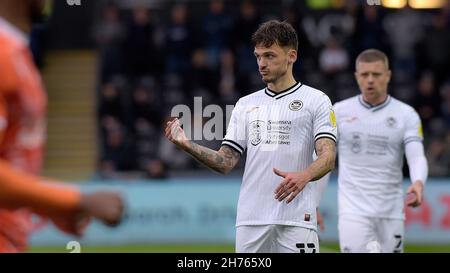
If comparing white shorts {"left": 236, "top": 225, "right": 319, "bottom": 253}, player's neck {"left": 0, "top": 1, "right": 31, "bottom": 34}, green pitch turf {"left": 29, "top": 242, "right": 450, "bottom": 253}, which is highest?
player's neck {"left": 0, "top": 1, "right": 31, "bottom": 34}

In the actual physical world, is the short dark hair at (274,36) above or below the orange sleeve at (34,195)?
above

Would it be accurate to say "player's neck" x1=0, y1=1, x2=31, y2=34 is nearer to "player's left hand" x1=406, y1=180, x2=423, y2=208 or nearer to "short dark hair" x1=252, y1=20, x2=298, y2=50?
"short dark hair" x1=252, y1=20, x2=298, y2=50

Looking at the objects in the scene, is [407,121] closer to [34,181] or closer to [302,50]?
[34,181]

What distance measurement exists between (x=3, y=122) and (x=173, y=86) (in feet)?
42.0

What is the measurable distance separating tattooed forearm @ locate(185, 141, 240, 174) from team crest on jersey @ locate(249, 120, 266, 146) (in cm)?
17

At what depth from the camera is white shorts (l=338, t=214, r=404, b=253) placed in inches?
317

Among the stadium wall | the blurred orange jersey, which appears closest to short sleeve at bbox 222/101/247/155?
the blurred orange jersey

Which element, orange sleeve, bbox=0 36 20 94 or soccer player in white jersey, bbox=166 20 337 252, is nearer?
orange sleeve, bbox=0 36 20 94

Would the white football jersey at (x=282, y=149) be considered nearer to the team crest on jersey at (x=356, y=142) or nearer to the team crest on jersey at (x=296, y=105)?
the team crest on jersey at (x=296, y=105)

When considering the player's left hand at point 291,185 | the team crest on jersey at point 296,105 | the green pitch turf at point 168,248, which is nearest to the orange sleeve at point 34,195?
the player's left hand at point 291,185

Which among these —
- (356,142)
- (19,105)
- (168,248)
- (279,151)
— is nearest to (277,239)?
(279,151)

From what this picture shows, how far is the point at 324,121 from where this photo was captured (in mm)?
6301

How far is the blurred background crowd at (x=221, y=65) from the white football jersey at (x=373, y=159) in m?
6.71

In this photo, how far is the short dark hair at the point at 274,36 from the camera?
6.28 m
